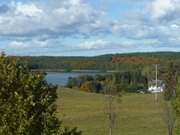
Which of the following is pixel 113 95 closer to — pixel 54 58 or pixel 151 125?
pixel 151 125

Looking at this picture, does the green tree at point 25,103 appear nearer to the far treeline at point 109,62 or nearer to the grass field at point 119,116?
the grass field at point 119,116

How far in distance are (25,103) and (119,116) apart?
173 ft

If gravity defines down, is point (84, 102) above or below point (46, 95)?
below

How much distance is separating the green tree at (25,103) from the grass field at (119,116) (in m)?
21.3

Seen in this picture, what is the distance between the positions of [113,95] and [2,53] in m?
41.0

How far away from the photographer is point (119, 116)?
2648 inches

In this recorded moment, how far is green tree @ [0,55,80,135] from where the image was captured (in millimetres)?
14789

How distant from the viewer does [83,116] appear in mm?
67250

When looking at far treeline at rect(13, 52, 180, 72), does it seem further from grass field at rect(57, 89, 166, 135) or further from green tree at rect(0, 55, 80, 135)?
green tree at rect(0, 55, 80, 135)

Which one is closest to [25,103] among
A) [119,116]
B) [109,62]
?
[119,116]

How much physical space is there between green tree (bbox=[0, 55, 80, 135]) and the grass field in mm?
21289

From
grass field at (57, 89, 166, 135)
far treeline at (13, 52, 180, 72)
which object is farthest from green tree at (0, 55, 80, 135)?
far treeline at (13, 52, 180, 72)

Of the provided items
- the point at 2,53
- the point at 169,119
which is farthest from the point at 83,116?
the point at 2,53

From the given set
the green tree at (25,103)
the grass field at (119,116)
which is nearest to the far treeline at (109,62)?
the grass field at (119,116)
